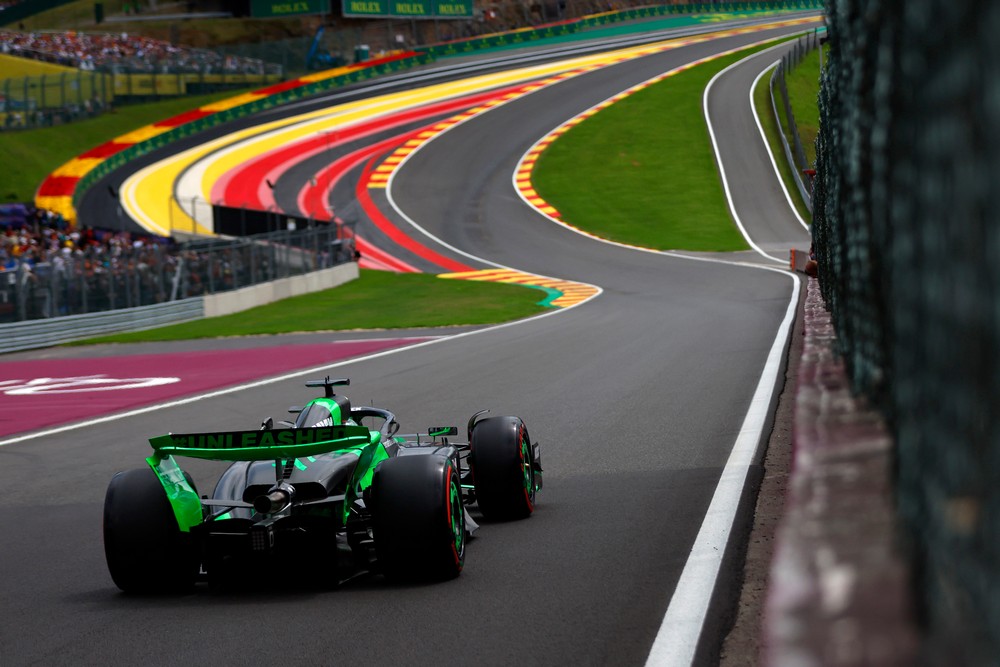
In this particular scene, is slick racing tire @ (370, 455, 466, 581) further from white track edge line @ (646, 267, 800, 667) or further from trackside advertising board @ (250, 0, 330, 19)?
trackside advertising board @ (250, 0, 330, 19)

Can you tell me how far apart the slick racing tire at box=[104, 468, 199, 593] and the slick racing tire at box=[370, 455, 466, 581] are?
3.40 ft

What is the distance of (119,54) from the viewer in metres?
64.0

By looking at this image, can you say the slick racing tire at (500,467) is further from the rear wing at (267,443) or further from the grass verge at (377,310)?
the grass verge at (377,310)

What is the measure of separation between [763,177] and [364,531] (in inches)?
1946

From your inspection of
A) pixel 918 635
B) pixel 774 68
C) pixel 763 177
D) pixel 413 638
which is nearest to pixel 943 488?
pixel 918 635

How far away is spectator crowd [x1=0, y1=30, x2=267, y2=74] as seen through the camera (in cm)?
6197

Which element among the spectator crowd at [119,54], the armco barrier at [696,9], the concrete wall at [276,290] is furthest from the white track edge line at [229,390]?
the armco barrier at [696,9]

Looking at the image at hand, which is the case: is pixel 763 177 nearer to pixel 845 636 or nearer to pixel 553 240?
pixel 553 240

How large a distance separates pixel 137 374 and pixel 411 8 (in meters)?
63.4

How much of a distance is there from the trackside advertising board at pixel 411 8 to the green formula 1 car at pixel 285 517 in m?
73.2

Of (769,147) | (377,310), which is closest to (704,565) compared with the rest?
(377,310)

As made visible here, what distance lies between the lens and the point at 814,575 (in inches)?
66.3

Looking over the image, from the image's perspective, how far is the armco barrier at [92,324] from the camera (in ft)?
80.7

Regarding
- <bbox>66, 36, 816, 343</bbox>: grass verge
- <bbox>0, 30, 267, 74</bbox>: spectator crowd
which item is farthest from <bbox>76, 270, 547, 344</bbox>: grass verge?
<bbox>0, 30, 267, 74</bbox>: spectator crowd
